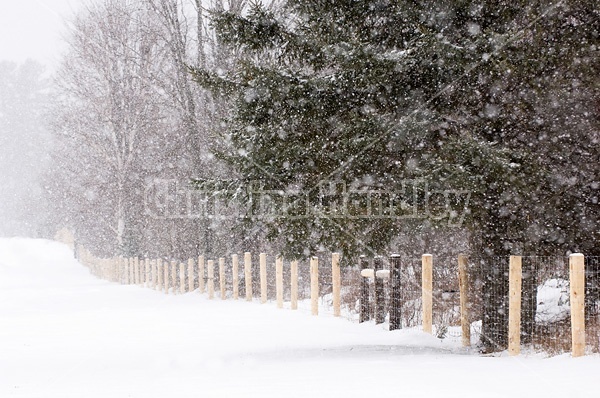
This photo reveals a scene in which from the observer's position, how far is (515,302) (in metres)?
8.42

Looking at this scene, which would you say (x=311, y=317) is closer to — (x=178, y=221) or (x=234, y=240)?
(x=234, y=240)

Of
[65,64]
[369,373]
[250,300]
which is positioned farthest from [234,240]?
[369,373]

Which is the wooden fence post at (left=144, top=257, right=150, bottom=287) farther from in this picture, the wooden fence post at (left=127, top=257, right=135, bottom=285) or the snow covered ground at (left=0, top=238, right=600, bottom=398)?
the snow covered ground at (left=0, top=238, right=600, bottom=398)

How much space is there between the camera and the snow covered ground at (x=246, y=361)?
6.41 m

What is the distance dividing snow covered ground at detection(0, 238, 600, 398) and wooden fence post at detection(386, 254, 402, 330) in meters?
0.26

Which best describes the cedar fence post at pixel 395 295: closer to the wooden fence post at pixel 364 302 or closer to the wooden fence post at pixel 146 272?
the wooden fence post at pixel 364 302

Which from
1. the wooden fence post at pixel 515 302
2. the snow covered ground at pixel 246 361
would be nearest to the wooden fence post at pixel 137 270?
the snow covered ground at pixel 246 361

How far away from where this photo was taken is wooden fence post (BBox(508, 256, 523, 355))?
8367mm

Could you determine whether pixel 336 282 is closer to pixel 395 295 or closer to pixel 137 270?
pixel 395 295

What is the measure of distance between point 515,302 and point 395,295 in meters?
2.87

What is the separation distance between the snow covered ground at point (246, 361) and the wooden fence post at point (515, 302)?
1.54 ft

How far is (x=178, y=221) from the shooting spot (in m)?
30.8

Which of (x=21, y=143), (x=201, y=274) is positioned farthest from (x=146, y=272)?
(x=21, y=143)

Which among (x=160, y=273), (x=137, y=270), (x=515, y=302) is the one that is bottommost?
(x=137, y=270)
